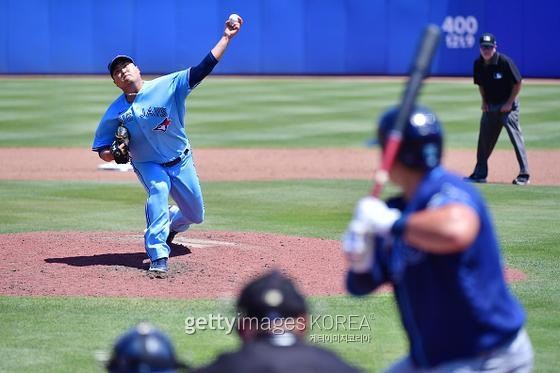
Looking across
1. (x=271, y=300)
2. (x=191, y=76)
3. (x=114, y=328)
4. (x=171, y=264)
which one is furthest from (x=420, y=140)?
(x=171, y=264)

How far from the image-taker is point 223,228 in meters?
11.3

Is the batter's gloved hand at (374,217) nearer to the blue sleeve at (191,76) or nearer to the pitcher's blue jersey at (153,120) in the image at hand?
the blue sleeve at (191,76)

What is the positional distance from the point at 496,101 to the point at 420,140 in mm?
11824

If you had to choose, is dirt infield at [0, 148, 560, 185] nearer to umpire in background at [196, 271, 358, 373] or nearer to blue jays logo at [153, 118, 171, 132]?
blue jays logo at [153, 118, 171, 132]

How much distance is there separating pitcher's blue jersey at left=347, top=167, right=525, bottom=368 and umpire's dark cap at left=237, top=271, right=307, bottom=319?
50 cm

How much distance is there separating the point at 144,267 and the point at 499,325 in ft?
18.9

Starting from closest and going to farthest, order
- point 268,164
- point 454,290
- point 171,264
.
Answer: point 454,290 < point 171,264 < point 268,164

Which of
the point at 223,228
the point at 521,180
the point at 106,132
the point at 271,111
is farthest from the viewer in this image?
the point at 271,111

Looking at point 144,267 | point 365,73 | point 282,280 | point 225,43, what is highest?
point 282,280

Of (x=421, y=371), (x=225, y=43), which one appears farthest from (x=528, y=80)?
(x=421, y=371)

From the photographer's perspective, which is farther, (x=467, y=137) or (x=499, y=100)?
(x=467, y=137)

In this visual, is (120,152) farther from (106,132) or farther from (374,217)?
(374,217)

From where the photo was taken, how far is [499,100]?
589 inches

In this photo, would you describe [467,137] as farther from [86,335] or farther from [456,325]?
[456,325]
